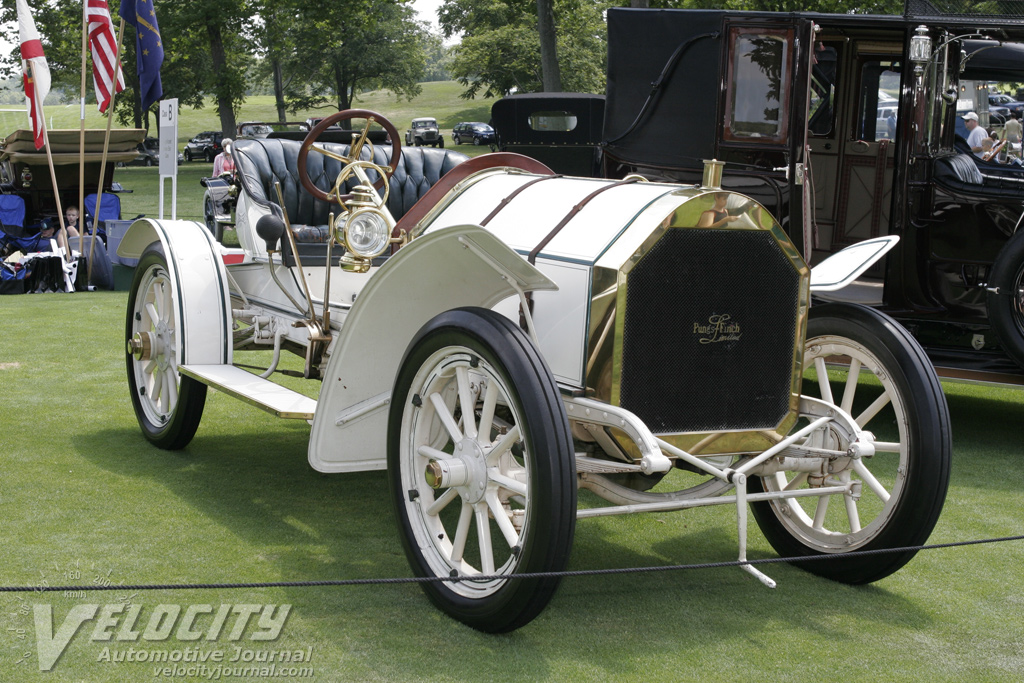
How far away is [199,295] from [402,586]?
78.2 inches

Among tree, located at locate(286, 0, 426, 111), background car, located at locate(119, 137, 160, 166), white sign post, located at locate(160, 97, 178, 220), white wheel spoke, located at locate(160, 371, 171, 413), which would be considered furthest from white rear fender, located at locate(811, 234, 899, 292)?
tree, located at locate(286, 0, 426, 111)

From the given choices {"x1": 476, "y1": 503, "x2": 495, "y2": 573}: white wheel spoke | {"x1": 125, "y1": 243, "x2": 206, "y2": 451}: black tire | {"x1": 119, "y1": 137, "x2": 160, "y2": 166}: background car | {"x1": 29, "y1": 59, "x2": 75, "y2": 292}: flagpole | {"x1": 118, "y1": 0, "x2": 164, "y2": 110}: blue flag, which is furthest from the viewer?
{"x1": 119, "y1": 137, "x2": 160, "y2": 166}: background car

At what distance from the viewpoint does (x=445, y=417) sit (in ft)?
10.4

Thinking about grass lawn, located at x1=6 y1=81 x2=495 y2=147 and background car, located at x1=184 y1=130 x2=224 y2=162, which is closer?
background car, located at x1=184 y1=130 x2=224 y2=162

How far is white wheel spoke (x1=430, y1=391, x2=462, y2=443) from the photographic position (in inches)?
123

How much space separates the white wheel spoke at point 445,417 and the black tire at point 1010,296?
3594mm

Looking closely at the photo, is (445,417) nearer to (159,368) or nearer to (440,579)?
(440,579)

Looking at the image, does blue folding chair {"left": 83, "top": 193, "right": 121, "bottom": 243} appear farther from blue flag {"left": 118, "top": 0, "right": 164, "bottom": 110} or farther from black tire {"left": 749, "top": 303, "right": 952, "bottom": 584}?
black tire {"left": 749, "top": 303, "right": 952, "bottom": 584}

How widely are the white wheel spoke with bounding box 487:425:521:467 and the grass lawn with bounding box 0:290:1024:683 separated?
0.52m

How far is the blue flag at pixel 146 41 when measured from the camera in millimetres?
10148

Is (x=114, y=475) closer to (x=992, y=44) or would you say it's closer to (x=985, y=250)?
(x=985, y=250)

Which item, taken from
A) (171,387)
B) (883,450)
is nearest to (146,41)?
(171,387)

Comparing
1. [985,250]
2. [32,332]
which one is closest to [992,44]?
[985,250]

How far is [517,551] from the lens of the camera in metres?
2.88
